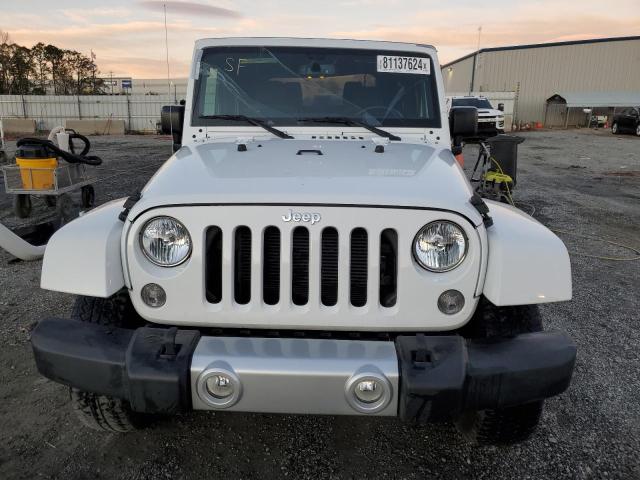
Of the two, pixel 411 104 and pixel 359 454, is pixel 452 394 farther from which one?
pixel 411 104

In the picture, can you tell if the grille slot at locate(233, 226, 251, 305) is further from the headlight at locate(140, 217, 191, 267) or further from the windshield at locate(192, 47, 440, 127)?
the windshield at locate(192, 47, 440, 127)

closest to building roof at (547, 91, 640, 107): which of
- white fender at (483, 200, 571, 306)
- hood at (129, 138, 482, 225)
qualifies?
hood at (129, 138, 482, 225)

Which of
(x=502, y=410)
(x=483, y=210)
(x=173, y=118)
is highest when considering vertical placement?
(x=173, y=118)

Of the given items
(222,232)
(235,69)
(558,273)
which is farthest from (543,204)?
(222,232)

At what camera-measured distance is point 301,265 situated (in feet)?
7.29

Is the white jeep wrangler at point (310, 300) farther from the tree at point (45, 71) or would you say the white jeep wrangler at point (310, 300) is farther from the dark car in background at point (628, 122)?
the tree at point (45, 71)

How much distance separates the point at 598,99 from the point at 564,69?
14.4ft

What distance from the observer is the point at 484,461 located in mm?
2615

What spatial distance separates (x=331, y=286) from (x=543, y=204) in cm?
794

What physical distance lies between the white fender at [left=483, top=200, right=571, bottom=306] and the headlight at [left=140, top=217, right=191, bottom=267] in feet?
3.99

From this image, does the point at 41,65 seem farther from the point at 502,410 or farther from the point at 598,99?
the point at 502,410

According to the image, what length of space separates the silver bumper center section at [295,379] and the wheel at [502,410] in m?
0.50

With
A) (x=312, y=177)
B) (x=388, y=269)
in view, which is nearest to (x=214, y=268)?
(x=312, y=177)

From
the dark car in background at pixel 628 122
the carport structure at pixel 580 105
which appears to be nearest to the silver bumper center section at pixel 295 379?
the dark car in background at pixel 628 122
